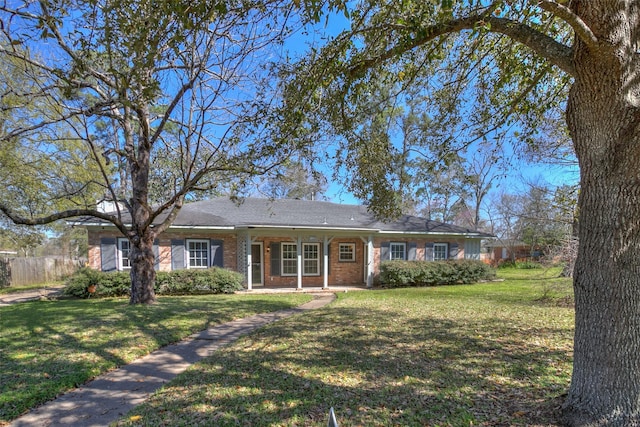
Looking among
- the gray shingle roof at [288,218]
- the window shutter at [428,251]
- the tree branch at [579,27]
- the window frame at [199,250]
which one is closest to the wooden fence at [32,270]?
the gray shingle roof at [288,218]

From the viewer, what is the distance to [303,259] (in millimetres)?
16281

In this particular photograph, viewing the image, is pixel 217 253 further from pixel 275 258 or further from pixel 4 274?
pixel 4 274

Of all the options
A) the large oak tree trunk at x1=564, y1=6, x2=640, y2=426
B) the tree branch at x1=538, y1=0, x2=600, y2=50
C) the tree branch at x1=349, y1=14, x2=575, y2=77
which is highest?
the tree branch at x1=349, y1=14, x2=575, y2=77

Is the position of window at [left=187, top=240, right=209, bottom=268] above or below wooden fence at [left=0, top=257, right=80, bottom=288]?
above

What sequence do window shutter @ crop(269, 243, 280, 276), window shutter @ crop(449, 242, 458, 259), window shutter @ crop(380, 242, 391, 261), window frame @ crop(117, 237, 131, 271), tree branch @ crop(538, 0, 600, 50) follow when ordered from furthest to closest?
window shutter @ crop(449, 242, 458, 259) < window shutter @ crop(380, 242, 391, 261) < window shutter @ crop(269, 243, 280, 276) < window frame @ crop(117, 237, 131, 271) < tree branch @ crop(538, 0, 600, 50)

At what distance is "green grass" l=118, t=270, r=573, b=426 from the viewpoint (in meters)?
3.37

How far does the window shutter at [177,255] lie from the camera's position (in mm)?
13945

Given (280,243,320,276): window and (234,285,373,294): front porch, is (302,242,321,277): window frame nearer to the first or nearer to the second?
(280,243,320,276): window

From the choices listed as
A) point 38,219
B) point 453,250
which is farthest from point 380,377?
point 453,250

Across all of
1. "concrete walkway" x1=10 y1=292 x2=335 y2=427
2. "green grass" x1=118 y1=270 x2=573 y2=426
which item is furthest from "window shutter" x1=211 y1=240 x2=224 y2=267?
"concrete walkway" x1=10 y1=292 x2=335 y2=427

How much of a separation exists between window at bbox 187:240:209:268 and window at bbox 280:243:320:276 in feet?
11.1

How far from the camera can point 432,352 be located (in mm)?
5355

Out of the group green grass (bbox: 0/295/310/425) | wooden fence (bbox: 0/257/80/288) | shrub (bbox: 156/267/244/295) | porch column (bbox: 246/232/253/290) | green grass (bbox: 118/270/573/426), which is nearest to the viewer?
green grass (bbox: 118/270/573/426)

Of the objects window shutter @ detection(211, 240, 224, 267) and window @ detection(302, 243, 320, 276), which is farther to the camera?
window @ detection(302, 243, 320, 276)
